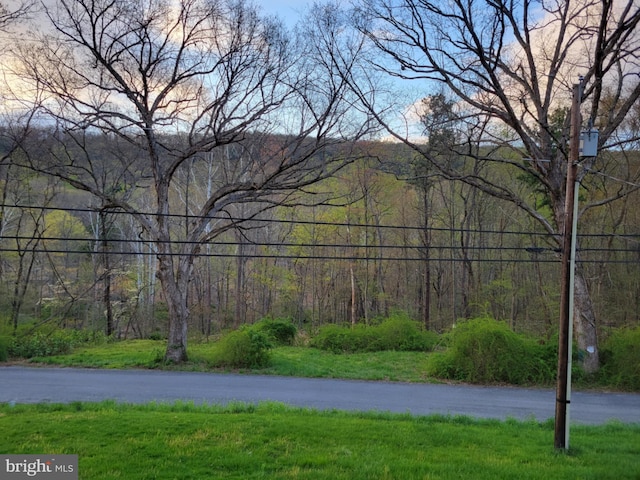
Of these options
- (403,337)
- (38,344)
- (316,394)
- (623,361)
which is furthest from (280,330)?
(623,361)

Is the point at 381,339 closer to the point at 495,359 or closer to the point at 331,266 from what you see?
the point at 495,359

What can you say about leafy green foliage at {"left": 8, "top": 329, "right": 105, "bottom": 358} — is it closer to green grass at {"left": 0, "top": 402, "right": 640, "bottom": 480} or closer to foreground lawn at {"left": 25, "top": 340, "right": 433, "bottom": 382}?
foreground lawn at {"left": 25, "top": 340, "right": 433, "bottom": 382}

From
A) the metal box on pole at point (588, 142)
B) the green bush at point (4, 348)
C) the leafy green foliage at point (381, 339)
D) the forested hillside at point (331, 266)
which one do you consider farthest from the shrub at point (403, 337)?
the green bush at point (4, 348)

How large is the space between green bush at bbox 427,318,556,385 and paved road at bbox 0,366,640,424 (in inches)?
30.2

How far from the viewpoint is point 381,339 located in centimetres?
1717

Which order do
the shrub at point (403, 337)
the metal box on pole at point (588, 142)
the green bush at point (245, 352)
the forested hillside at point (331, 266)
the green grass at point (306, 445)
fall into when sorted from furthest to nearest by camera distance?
1. the forested hillside at point (331, 266)
2. the shrub at point (403, 337)
3. the green bush at point (245, 352)
4. the metal box on pole at point (588, 142)
5. the green grass at point (306, 445)

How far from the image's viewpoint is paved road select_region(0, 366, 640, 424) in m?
9.01

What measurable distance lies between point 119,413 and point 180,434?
181 cm

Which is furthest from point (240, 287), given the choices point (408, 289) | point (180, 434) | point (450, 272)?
point (180, 434)

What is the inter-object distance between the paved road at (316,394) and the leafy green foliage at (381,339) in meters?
5.42

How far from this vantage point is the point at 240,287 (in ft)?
89.0

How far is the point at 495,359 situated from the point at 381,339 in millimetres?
5496

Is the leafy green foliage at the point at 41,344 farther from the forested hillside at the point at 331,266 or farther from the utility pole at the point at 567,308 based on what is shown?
the utility pole at the point at 567,308

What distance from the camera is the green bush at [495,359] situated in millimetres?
12156
